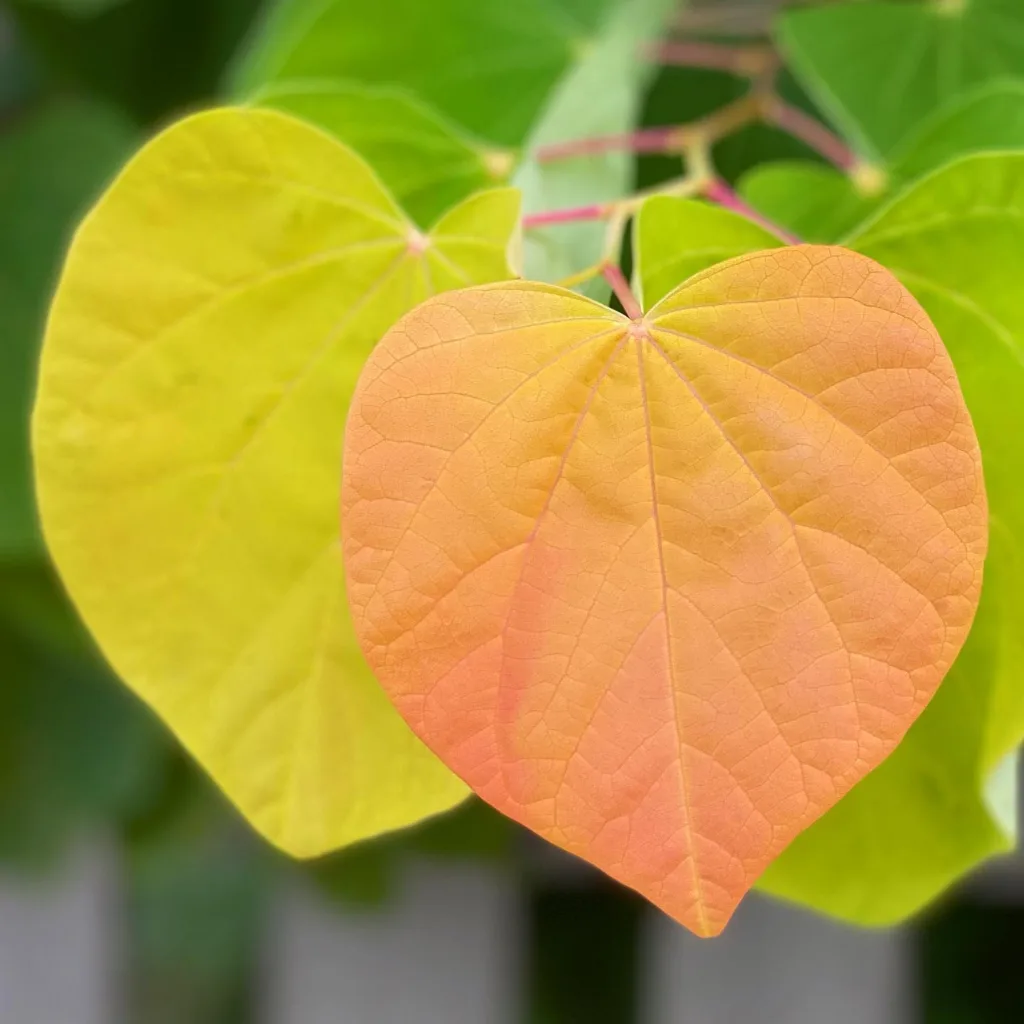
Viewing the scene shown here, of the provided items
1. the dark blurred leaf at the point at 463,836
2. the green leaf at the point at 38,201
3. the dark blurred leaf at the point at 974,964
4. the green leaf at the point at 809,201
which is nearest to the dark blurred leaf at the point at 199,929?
the dark blurred leaf at the point at 463,836

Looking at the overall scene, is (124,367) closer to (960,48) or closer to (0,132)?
(960,48)

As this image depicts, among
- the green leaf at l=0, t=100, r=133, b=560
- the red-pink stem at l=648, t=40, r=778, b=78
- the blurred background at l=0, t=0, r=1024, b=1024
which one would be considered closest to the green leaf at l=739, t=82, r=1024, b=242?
the red-pink stem at l=648, t=40, r=778, b=78

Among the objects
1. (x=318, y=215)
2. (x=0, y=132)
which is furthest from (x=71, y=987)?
(x=318, y=215)

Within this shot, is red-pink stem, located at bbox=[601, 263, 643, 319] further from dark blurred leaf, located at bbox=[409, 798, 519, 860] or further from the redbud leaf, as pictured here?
dark blurred leaf, located at bbox=[409, 798, 519, 860]

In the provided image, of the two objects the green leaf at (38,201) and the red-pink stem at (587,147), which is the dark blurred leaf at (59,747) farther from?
the red-pink stem at (587,147)

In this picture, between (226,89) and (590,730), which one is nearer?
Result: (590,730)
